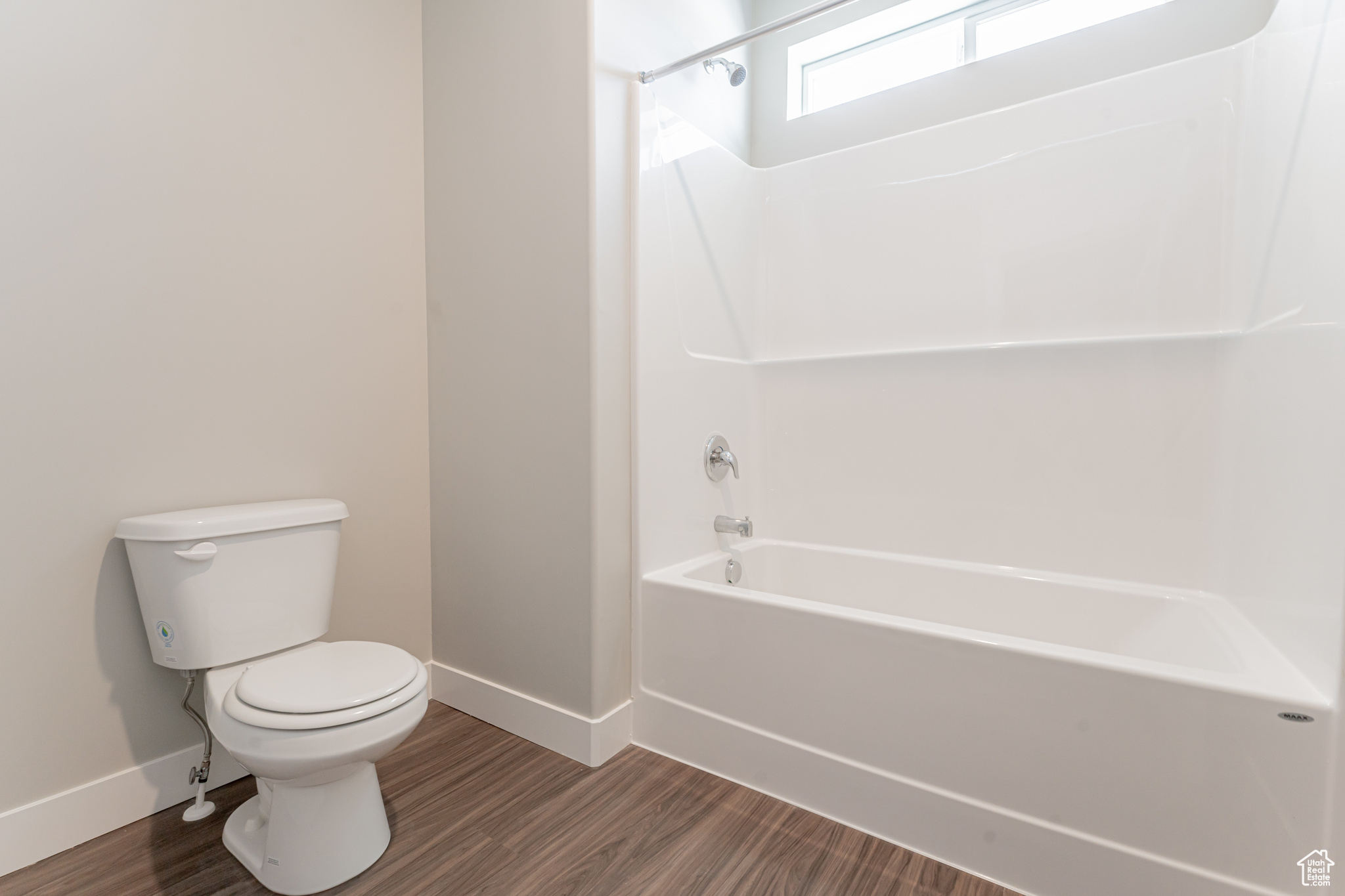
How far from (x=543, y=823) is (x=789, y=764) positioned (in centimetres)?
60

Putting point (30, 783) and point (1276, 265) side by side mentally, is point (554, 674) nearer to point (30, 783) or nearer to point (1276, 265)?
point (30, 783)

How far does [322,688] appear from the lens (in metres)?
1.20

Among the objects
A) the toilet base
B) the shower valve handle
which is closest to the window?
the shower valve handle

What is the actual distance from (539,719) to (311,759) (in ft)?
2.50

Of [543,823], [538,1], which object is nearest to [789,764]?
[543,823]

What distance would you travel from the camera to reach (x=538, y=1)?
172 centimetres

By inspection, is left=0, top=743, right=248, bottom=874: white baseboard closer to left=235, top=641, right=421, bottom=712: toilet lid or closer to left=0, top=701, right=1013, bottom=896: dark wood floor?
left=0, top=701, right=1013, bottom=896: dark wood floor

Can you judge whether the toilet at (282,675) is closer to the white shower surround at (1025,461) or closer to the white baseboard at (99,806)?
the white baseboard at (99,806)

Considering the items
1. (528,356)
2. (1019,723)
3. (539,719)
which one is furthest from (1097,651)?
(528,356)

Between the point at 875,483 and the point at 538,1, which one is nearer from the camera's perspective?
the point at 538,1

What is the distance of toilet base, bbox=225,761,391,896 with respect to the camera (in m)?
1.20

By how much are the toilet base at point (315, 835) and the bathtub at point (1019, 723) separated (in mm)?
753

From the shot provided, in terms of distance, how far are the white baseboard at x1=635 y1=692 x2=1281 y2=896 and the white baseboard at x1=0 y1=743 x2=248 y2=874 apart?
3.61ft

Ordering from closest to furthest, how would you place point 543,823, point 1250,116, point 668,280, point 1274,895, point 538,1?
point 1274,895 → point 543,823 → point 1250,116 → point 538,1 → point 668,280
